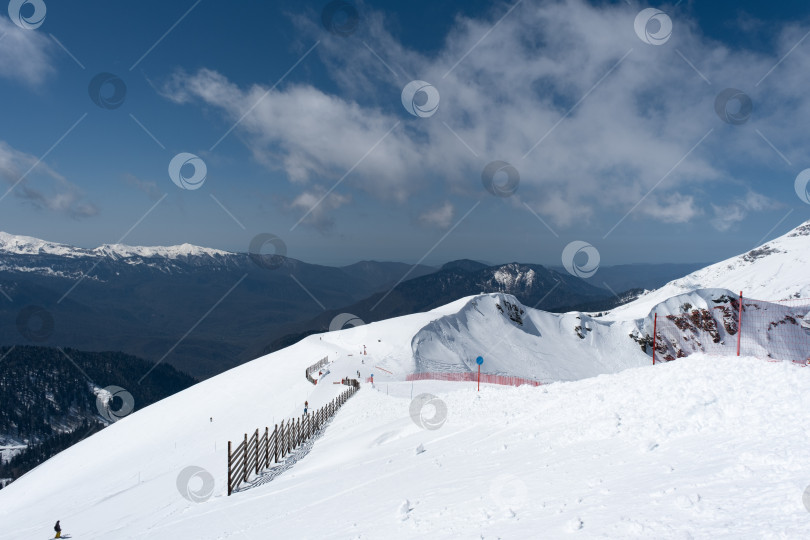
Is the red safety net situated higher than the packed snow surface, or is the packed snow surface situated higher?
the red safety net

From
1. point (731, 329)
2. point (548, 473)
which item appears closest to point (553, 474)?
point (548, 473)

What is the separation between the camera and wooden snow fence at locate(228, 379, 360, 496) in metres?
16.2

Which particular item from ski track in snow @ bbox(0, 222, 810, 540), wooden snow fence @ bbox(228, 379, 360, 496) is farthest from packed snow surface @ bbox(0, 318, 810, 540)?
wooden snow fence @ bbox(228, 379, 360, 496)

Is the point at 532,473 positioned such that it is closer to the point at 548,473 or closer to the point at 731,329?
the point at 548,473

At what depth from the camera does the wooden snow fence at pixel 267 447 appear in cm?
1621

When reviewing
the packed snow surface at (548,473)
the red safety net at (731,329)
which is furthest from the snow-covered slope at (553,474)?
the red safety net at (731,329)

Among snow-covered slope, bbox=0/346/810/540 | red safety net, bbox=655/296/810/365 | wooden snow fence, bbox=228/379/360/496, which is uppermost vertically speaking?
red safety net, bbox=655/296/810/365

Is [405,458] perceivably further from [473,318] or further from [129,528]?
[473,318]

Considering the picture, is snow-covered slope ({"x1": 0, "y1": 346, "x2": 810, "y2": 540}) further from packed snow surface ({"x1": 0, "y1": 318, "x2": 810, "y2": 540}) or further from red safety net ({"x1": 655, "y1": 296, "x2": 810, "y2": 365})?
red safety net ({"x1": 655, "y1": 296, "x2": 810, "y2": 365})

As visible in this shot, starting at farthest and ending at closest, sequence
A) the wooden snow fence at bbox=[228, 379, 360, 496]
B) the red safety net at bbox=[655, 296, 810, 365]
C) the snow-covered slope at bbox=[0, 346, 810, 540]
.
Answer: the red safety net at bbox=[655, 296, 810, 365], the wooden snow fence at bbox=[228, 379, 360, 496], the snow-covered slope at bbox=[0, 346, 810, 540]

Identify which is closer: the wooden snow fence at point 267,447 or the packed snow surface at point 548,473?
the packed snow surface at point 548,473

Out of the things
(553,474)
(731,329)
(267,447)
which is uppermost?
(731,329)

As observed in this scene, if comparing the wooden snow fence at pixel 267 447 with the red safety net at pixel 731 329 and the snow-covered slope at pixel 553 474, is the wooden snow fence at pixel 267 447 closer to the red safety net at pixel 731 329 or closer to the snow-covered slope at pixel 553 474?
the snow-covered slope at pixel 553 474

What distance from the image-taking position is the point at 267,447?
61.1ft
